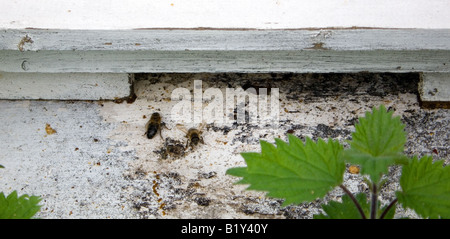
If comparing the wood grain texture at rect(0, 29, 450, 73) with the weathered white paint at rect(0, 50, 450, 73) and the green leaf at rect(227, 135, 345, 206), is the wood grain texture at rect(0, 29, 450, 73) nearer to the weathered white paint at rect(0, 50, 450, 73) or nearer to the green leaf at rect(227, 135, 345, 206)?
the weathered white paint at rect(0, 50, 450, 73)

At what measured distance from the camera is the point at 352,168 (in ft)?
6.16

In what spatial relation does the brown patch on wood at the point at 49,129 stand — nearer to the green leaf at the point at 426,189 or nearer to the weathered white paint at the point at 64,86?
the weathered white paint at the point at 64,86

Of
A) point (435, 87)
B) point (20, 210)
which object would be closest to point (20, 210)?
point (20, 210)

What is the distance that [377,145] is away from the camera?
3.11 ft

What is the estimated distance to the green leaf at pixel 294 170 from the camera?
98 centimetres

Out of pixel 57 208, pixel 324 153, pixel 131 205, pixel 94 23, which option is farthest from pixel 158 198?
pixel 324 153

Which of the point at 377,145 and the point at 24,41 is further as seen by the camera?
the point at 24,41

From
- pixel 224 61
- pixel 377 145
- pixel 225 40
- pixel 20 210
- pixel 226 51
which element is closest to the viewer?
pixel 377 145

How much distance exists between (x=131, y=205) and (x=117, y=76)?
647mm

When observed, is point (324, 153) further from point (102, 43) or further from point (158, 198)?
point (102, 43)

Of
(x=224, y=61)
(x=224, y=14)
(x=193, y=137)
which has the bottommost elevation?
(x=193, y=137)

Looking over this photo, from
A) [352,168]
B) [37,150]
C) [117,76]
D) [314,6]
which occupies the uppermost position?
[314,6]

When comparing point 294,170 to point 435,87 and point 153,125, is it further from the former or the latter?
point 435,87

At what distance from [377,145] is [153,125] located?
4.01 feet
